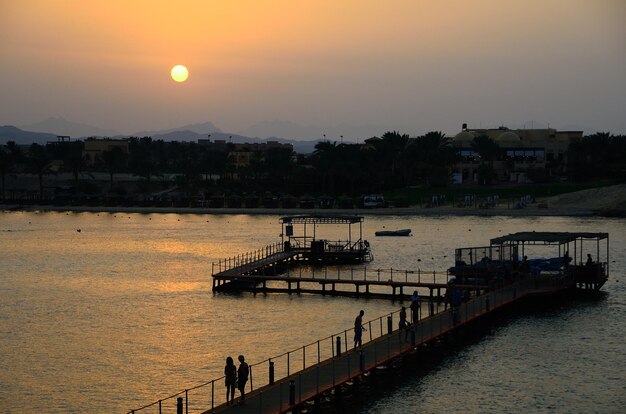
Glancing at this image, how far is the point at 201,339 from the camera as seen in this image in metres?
57.0

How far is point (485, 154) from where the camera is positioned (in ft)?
656

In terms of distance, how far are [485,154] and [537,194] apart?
63.2ft

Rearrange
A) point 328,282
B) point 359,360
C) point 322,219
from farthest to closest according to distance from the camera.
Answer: point 322,219 → point 328,282 → point 359,360

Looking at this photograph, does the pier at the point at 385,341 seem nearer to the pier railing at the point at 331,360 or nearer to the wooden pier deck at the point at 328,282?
the pier railing at the point at 331,360

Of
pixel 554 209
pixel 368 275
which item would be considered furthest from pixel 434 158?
pixel 368 275

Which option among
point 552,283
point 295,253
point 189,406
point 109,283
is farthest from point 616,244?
point 189,406

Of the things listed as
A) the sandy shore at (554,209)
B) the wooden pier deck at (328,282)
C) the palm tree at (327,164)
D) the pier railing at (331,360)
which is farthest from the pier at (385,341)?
the palm tree at (327,164)

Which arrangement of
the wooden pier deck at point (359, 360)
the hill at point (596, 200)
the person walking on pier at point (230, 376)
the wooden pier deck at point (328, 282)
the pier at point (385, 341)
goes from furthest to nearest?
the hill at point (596, 200), the wooden pier deck at point (328, 282), the pier at point (385, 341), the wooden pier deck at point (359, 360), the person walking on pier at point (230, 376)

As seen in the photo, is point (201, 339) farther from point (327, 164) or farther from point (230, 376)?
point (327, 164)

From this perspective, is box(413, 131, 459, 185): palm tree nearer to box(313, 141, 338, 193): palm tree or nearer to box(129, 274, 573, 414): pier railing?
box(313, 141, 338, 193): palm tree

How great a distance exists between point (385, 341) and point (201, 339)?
13.6 meters

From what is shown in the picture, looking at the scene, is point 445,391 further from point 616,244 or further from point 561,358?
point 616,244

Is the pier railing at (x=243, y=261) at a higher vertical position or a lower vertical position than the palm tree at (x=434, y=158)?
lower

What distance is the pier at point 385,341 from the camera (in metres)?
38.8
